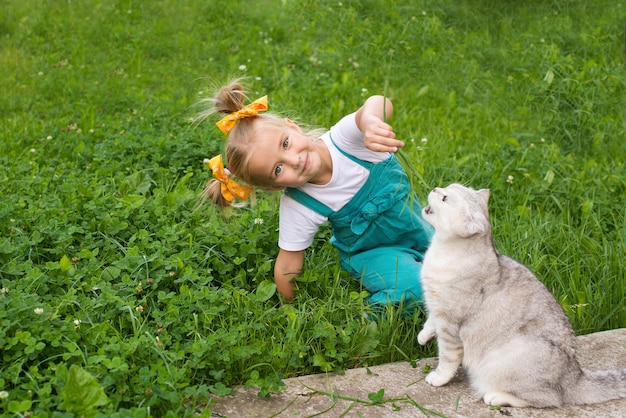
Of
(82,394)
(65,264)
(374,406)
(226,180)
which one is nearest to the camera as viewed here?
(82,394)

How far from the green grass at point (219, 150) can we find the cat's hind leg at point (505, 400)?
0.36 m

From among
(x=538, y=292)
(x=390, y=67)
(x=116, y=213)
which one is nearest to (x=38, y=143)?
(x=116, y=213)

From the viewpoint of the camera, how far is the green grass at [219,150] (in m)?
2.94

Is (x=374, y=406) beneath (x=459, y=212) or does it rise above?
beneath

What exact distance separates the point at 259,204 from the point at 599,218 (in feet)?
7.13

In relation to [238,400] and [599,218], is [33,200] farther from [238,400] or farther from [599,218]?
[599,218]

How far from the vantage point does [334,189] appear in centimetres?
376

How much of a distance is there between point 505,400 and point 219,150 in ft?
9.53

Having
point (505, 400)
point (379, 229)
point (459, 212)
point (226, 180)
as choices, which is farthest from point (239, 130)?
point (505, 400)

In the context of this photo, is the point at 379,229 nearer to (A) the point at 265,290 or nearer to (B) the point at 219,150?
(A) the point at 265,290

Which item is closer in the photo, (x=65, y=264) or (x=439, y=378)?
(x=439, y=378)

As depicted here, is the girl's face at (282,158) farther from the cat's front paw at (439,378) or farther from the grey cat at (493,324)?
the cat's front paw at (439,378)

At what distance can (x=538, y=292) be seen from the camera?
294 cm

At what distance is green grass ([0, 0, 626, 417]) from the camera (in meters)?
2.94
